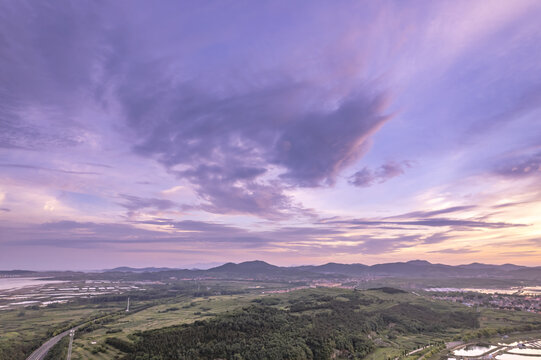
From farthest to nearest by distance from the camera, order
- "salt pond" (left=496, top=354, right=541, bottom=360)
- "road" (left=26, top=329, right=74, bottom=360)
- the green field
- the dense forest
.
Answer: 1. the green field
2. "salt pond" (left=496, top=354, right=541, bottom=360)
3. "road" (left=26, top=329, right=74, bottom=360)
4. the dense forest

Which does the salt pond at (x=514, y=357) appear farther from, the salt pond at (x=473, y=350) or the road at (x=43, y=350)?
the road at (x=43, y=350)

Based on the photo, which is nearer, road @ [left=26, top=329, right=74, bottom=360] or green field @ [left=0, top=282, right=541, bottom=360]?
road @ [left=26, top=329, right=74, bottom=360]

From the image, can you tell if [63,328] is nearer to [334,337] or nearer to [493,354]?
[334,337]

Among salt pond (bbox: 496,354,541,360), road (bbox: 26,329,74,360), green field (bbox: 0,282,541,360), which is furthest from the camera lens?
green field (bbox: 0,282,541,360)

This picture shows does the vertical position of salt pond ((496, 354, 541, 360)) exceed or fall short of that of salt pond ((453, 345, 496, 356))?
it exceeds it

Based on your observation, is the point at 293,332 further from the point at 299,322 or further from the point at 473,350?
the point at 473,350

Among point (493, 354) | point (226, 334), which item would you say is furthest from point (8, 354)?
point (493, 354)

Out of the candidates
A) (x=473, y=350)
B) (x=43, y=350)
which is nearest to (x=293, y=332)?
(x=473, y=350)

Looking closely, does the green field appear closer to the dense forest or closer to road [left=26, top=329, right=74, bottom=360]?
the dense forest

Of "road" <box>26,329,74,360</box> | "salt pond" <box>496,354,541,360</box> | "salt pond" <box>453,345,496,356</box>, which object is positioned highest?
"road" <box>26,329,74,360</box>

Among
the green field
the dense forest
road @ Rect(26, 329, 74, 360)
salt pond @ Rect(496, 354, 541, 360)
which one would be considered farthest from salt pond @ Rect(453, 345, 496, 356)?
road @ Rect(26, 329, 74, 360)
